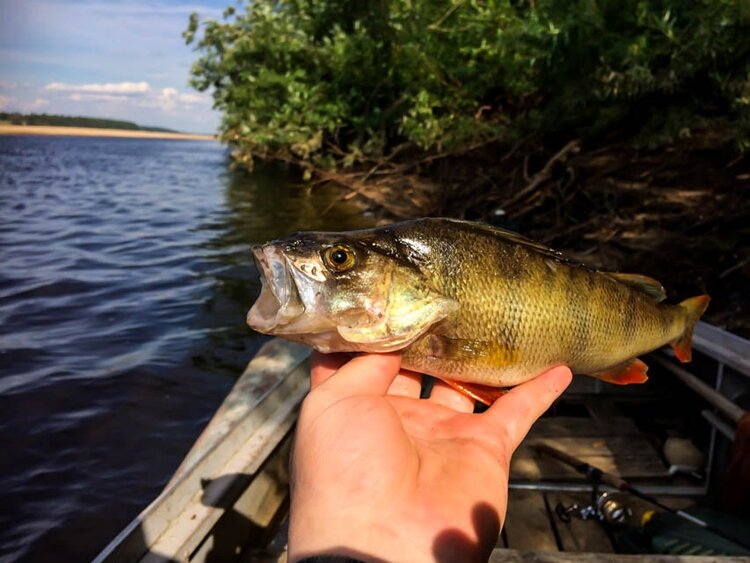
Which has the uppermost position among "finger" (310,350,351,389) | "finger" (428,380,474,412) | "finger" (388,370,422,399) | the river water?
"finger" (310,350,351,389)

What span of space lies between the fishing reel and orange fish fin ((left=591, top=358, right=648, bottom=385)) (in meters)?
1.11

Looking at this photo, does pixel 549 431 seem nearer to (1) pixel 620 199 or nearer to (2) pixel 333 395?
(2) pixel 333 395

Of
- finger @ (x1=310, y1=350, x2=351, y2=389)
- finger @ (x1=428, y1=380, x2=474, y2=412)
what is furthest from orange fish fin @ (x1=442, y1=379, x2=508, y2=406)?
finger @ (x1=310, y1=350, x2=351, y2=389)

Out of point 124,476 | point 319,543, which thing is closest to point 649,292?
point 319,543

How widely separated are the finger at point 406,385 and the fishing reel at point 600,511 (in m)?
1.65

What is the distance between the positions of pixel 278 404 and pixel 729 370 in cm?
333

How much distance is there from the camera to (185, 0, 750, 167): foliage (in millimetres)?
7453

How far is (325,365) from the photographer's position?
2.58 metres

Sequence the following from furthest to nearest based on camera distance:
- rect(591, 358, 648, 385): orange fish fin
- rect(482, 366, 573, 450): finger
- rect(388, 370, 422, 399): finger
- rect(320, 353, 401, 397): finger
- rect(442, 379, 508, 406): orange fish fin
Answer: rect(591, 358, 648, 385): orange fish fin < rect(388, 370, 422, 399): finger < rect(442, 379, 508, 406): orange fish fin < rect(482, 366, 573, 450): finger < rect(320, 353, 401, 397): finger

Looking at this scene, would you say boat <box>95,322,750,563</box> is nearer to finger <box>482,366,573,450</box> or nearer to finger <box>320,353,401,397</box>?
finger <box>482,366,573,450</box>

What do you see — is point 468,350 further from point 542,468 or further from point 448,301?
point 542,468

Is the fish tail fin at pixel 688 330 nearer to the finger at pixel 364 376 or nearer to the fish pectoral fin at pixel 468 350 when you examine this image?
the fish pectoral fin at pixel 468 350

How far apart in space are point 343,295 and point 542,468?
2779 millimetres

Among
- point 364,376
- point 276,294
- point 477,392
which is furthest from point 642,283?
point 276,294
